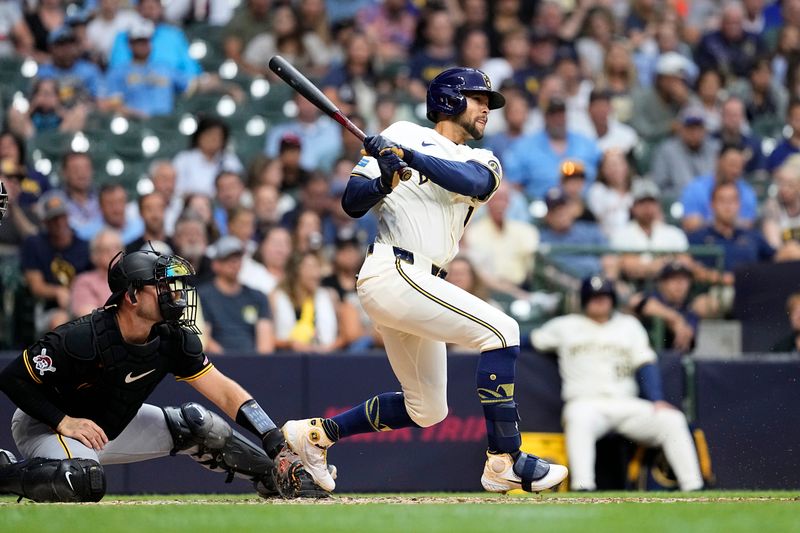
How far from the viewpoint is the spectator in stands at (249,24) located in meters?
14.8

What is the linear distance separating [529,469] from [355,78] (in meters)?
7.78

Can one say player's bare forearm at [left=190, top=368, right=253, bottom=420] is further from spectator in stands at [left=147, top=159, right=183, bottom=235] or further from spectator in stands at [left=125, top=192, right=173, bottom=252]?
spectator in stands at [left=147, top=159, right=183, bottom=235]

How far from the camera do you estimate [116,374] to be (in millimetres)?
7059

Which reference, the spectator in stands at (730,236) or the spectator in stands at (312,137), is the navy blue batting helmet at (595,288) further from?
the spectator in stands at (312,137)

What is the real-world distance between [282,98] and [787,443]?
648cm

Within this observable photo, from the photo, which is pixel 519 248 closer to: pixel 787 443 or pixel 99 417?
pixel 787 443

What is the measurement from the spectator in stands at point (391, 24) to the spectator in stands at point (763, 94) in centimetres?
369

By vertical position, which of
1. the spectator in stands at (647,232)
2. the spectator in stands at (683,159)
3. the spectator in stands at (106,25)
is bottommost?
the spectator in stands at (647,232)

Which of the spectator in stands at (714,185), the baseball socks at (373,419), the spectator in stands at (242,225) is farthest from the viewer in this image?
the spectator in stands at (714,185)

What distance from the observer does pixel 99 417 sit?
7.22 m

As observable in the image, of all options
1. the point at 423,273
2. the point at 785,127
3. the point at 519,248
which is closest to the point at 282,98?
the point at 519,248

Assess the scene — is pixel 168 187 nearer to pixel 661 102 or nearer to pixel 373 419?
pixel 373 419

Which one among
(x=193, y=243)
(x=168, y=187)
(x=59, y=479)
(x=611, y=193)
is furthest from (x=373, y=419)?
(x=611, y=193)

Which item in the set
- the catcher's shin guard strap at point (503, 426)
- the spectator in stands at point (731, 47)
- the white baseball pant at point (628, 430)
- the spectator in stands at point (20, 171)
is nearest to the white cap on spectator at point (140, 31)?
the spectator in stands at point (20, 171)
